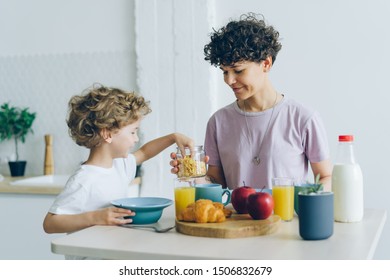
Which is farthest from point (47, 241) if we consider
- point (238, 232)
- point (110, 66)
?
point (238, 232)

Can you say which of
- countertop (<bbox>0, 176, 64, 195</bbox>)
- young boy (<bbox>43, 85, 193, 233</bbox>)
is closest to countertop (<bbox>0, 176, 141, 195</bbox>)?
countertop (<bbox>0, 176, 64, 195</bbox>)

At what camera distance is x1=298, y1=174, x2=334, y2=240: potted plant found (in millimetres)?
1277

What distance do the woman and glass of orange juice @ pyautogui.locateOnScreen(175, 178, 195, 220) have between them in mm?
449

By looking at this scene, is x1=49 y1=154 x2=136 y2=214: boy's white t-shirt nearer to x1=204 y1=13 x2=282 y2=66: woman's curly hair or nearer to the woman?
the woman

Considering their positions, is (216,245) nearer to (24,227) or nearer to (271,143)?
(271,143)

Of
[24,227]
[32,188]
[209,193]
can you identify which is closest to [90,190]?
[209,193]

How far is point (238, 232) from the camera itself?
4.30ft

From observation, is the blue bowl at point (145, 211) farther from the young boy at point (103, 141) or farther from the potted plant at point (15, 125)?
the potted plant at point (15, 125)

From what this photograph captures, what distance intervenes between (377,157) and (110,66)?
5.68 ft

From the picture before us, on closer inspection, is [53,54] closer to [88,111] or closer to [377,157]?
[88,111]

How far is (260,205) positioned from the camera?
138 cm

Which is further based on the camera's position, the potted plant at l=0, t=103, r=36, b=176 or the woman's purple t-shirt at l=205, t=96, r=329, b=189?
the potted plant at l=0, t=103, r=36, b=176

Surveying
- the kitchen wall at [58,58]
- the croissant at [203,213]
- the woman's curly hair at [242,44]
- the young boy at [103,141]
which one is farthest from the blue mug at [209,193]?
the kitchen wall at [58,58]

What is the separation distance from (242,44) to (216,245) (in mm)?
895
